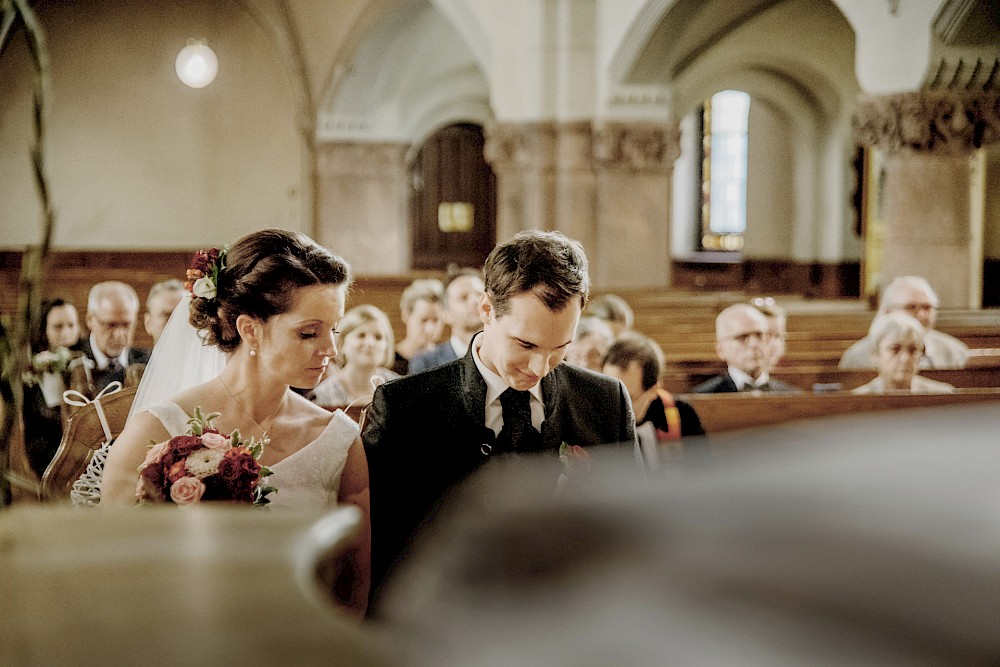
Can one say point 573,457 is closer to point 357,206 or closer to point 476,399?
point 476,399

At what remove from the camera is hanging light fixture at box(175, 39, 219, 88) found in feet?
40.7

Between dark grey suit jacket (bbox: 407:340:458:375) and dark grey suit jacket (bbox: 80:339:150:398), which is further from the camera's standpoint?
dark grey suit jacket (bbox: 407:340:458:375)

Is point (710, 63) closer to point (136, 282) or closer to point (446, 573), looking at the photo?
point (136, 282)

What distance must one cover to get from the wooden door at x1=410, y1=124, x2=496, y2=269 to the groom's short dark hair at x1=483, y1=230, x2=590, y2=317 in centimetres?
2012

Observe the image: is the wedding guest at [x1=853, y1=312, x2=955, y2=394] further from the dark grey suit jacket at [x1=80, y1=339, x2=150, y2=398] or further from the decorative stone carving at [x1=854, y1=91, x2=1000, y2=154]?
the decorative stone carving at [x1=854, y1=91, x2=1000, y2=154]

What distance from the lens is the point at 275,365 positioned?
2.68 meters

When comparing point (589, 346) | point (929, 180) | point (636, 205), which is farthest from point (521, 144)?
point (589, 346)

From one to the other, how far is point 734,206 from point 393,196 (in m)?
7.13

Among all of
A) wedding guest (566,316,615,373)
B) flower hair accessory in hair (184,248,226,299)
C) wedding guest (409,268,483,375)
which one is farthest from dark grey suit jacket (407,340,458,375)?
flower hair accessory in hair (184,248,226,299)

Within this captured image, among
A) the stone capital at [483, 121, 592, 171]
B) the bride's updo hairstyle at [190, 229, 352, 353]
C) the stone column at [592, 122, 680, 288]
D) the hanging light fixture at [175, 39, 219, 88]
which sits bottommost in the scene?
the bride's updo hairstyle at [190, 229, 352, 353]

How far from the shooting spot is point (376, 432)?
2529 mm

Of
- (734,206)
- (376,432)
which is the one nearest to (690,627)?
(376,432)

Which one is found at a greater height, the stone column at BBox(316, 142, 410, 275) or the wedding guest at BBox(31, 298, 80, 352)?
the stone column at BBox(316, 142, 410, 275)

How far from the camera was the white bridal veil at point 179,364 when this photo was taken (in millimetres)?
3289
